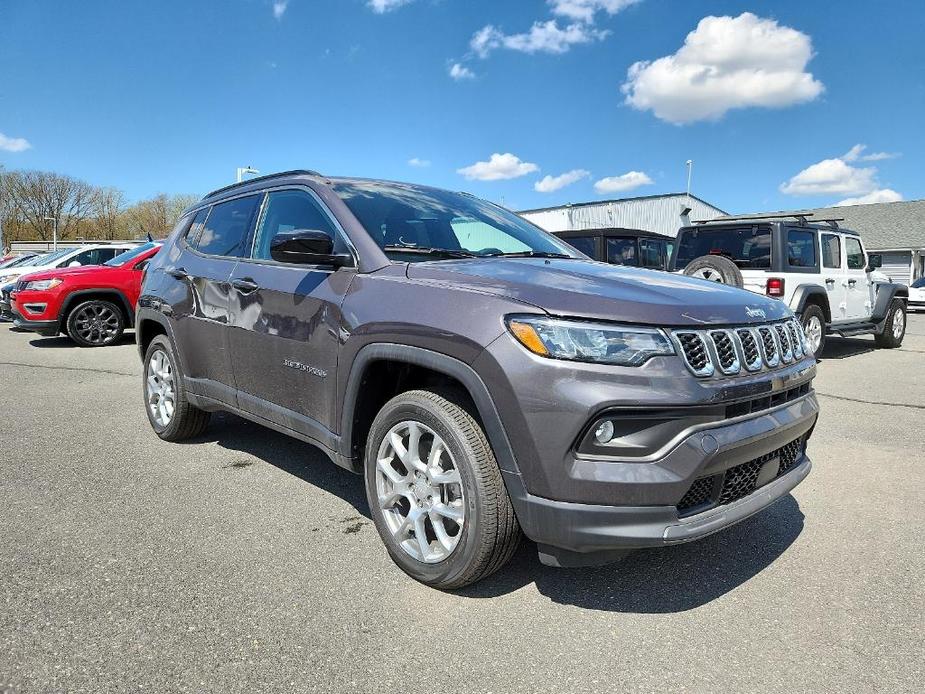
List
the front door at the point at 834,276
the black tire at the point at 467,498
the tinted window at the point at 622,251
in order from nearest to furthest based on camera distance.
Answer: the black tire at the point at 467,498, the front door at the point at 834,276, the tinted window at the point at 622,251

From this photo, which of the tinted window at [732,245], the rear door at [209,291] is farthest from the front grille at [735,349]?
the tinted window at [732,245]

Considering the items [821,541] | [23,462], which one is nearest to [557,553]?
[821,541]

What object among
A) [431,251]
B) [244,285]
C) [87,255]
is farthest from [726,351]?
[87,255]

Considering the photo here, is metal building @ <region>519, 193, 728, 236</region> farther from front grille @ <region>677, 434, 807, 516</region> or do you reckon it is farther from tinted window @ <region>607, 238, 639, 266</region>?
front grille @ <region>677, 434, 807, 516</region>

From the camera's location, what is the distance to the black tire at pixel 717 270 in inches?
309

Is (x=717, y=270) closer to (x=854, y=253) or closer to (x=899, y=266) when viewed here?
(x=854, y=253)

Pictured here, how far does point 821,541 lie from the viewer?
3.16 metres

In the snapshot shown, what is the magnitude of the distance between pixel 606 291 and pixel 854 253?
9159 millimetres

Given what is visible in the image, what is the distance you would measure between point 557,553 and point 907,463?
3352 millimetres

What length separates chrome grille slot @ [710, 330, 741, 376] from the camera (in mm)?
2373

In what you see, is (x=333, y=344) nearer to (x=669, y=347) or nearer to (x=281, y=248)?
(x=281, y=248)

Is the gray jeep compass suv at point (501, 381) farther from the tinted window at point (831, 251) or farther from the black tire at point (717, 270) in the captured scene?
the tinted window at point (831, 251)

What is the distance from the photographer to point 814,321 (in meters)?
8.84

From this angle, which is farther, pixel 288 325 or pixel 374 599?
pixel 288 325
